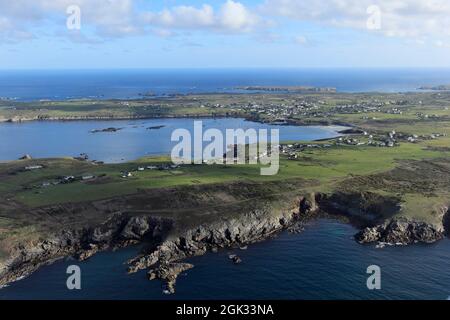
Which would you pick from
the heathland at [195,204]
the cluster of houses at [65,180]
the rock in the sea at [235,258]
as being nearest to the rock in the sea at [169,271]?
the heathland at [195,204]

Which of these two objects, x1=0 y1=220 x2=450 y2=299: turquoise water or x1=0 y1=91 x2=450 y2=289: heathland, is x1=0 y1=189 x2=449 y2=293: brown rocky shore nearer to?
x1=0 y1=91 x2=450 y2=289: heathland

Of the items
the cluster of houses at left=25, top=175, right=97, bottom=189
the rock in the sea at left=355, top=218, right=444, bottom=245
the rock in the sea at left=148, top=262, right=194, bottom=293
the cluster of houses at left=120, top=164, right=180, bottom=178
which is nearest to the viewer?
the rock in the sea at left=148, top=262, right=194, bottom=293

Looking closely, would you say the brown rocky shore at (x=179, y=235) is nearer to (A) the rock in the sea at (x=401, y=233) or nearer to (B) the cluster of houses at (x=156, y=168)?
(A) the rock in the sea at (x=401, y=233)

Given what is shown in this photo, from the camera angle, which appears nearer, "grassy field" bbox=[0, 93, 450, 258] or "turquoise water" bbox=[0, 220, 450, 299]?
"turquoise water" bbox=[0, 220, 450, 299]

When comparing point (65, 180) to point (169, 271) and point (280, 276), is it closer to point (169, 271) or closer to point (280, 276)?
point (169, 271)

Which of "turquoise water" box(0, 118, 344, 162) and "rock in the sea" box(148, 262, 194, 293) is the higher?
"turquoise water" box(0, 118, 344, 162)

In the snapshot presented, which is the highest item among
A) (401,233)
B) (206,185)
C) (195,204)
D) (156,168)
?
(156,168)

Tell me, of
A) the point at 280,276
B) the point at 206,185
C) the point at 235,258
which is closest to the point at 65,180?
the point at 206,185

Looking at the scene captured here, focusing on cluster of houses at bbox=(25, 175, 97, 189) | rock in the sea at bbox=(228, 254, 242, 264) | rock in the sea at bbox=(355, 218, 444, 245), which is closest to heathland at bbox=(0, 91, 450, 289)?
rock in the sea at bbox=(355, 218, 444, 245)

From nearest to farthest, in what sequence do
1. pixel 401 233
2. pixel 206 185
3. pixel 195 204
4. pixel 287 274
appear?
pixel 287 274 → pixel 401 233 → pixel 195 204 → pixel 206 185

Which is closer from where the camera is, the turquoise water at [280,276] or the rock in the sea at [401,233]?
the turquoise water at [280,276]
